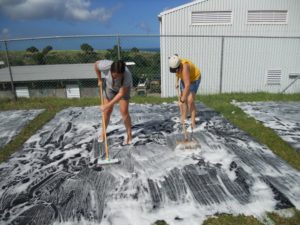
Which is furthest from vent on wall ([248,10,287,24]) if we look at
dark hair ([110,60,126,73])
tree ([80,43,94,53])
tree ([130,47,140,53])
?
dark hair ([110,60,126,73])

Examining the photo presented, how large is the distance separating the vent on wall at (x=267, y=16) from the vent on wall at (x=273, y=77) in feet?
6.49

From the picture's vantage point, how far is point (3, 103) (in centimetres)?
595

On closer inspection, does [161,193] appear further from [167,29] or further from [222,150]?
[167,29]

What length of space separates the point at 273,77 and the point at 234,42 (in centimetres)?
224

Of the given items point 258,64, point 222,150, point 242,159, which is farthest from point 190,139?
point 258,64

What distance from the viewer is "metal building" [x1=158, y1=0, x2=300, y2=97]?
364 inches

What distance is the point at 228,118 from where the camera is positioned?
4.36 m

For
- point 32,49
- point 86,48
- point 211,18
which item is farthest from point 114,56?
point 211,18

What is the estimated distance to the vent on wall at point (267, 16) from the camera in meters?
9.49

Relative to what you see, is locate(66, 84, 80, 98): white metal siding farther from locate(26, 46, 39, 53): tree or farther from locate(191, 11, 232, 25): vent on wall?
locate(191, 11, 232, 25): vent on wall

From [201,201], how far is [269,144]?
165 centimetres

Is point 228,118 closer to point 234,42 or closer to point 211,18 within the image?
point 234,42

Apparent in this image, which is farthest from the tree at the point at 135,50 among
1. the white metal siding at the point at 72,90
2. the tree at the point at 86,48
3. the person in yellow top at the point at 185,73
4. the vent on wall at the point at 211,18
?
the white metal siding at the point at 72,90

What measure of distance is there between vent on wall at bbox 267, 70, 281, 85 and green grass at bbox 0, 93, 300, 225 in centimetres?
409
